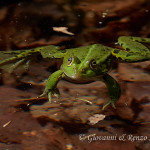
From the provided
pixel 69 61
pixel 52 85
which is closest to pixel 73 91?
pixel 52 85

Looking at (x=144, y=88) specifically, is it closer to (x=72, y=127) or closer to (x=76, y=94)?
(x=76, y=94)

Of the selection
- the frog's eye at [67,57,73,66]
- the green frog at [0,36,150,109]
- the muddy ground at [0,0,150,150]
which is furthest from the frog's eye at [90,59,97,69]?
the muddy ground at [0,0,150,150]

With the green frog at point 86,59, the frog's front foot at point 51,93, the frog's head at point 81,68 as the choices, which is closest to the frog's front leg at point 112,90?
the green frog at point 86,59

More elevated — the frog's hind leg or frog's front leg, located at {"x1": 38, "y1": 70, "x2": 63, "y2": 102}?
the frog's hind leg

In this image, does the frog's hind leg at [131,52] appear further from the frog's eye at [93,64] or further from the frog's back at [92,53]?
the frog's eye at [93,64]

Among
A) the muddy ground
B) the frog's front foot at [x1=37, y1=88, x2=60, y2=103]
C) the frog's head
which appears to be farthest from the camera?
the frog's front foot at [x1=37, y1=88, x2=60, y2=103]

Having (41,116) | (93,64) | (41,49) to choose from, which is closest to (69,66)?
(93,64)

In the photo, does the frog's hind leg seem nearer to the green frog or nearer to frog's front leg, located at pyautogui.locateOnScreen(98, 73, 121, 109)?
the green frog
